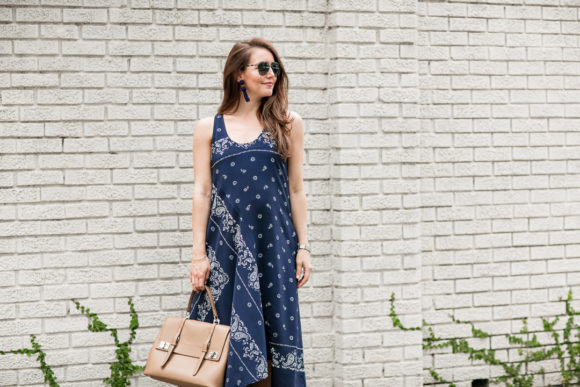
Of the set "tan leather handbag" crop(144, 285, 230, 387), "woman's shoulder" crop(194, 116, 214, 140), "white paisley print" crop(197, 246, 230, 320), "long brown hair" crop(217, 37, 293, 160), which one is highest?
"long brown hair" crop(217, 37, 293, 160)

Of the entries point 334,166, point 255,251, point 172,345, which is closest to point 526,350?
point 334,166

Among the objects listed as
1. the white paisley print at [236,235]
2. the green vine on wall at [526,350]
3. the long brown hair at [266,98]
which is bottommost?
the green vine on wall at [526,350]

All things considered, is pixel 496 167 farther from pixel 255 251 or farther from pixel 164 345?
pixel 164 345

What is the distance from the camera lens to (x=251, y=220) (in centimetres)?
394

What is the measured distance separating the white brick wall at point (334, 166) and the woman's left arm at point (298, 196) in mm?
934

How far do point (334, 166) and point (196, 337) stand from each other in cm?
173

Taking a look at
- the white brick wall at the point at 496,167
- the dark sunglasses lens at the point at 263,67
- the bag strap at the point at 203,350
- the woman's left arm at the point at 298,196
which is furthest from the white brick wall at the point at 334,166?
the bag strap at the point at 203,350

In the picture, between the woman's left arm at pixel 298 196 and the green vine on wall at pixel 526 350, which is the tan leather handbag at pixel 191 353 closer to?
the woman's left arm at pixel 298 196

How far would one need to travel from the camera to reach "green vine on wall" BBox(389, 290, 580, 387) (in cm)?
540

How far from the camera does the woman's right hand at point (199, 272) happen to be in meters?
3.95

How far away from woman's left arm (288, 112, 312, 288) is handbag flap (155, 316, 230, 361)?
565mm

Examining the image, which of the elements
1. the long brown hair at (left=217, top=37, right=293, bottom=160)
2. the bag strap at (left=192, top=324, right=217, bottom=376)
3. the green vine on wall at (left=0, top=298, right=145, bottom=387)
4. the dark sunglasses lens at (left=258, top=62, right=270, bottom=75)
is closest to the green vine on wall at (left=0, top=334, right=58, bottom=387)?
the green vine on wall at (left=0, top=298, right=145, bottom=387)

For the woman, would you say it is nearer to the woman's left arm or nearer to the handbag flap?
the woman's left arm

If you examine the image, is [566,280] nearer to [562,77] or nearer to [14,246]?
[562,77]
